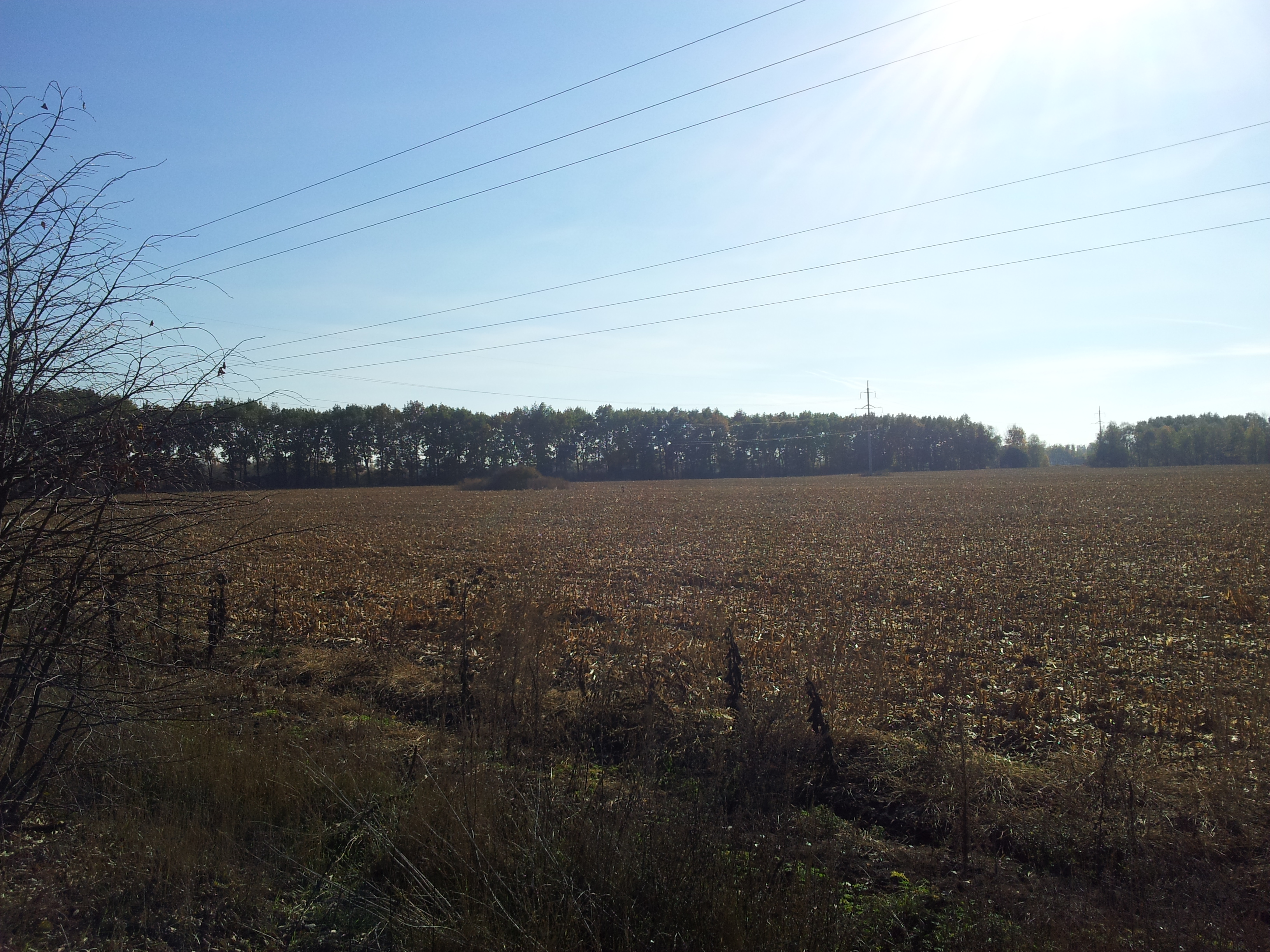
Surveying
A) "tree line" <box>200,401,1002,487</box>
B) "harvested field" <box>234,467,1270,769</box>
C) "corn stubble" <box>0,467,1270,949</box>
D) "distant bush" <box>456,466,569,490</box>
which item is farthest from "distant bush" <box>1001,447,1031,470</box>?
"corn stubble" <box>0,467,1270,949</box>

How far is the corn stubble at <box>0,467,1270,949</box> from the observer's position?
165 inches

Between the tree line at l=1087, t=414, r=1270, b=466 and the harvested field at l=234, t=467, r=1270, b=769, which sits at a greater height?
the tree line at l=1087, t=414, r=1270, b=466

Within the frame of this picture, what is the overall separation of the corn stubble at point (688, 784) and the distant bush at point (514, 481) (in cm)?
6098

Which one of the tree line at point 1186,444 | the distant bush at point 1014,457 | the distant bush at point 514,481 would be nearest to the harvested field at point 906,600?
the distant bush at point 514,481

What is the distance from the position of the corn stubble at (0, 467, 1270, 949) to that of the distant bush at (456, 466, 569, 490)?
200ft

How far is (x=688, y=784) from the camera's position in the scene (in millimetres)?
6227

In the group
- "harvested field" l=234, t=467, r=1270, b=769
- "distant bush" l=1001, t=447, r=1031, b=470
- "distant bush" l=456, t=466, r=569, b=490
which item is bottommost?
"harvested field" l=234, t=467, r=1270, b=769

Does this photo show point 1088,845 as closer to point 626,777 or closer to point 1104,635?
point 626,777

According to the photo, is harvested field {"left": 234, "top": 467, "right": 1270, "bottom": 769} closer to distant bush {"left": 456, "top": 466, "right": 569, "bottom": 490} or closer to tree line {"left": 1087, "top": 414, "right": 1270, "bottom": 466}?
distant bush {"left": 456, "top": 466, "right": 569, "bottom": 490}

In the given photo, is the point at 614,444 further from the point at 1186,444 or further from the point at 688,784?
the point at 688,784

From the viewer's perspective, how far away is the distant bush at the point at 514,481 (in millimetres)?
74500

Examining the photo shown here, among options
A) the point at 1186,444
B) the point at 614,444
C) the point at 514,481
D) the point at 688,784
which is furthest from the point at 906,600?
the point at 1186,444

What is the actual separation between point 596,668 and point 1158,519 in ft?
98.2

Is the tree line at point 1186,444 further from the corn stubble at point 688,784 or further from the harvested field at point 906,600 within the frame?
the corn stubble at point 688,784
